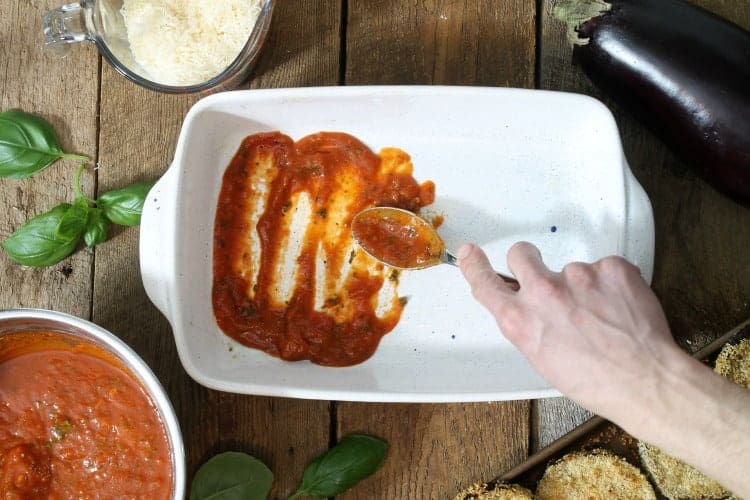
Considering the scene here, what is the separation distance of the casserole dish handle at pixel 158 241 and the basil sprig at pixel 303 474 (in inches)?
15.6

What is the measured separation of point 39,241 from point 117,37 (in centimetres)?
55

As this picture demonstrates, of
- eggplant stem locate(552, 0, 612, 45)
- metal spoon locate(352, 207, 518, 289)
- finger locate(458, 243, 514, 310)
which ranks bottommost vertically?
metal spoon locate(352, 207, 518, 289)

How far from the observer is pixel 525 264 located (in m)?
1.31

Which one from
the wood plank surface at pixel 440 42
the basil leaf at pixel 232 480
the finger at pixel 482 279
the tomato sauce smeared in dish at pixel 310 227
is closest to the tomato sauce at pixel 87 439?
the basil leaf at pixel 232 480

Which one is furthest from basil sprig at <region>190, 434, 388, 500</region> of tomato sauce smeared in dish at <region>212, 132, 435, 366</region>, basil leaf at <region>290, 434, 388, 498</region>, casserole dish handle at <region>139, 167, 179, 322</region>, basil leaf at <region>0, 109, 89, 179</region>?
basil leaf at <region>0, 109, 89, 179</region>

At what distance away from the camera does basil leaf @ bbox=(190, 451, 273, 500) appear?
167cm

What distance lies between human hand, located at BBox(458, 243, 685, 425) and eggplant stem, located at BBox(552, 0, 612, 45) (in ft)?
A: 2.39

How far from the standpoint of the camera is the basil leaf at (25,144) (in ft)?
5.74

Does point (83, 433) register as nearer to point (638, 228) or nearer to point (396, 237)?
point (396, 237)

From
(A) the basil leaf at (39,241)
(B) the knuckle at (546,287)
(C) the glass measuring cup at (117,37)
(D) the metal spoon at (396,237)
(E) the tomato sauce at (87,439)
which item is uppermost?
(C) the glass measuring cup at (117,37)

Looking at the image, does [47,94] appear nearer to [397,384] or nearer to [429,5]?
[429,5]

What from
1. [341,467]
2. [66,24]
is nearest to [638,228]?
[341,467]

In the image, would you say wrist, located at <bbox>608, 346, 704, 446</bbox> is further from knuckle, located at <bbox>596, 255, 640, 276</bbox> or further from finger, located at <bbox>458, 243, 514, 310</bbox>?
finger, located at <bbox>458, 243, 514, 310</bbox>

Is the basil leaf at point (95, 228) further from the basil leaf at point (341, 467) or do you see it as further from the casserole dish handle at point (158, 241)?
the basil leaf at point (341, 467)
